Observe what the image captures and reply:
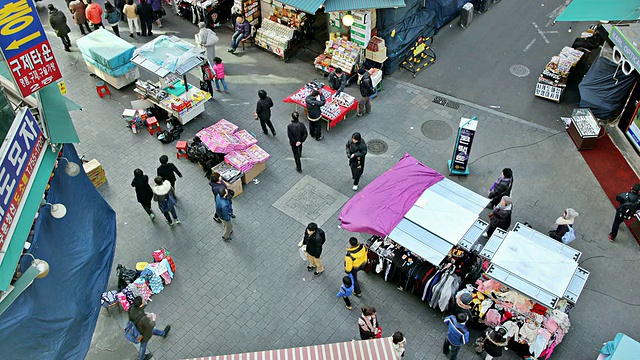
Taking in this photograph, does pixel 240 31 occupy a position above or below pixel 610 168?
above

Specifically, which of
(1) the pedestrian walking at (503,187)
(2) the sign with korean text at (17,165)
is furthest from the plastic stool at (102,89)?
(1) the pedestrian walking at (503,187)

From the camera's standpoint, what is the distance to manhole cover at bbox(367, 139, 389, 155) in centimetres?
1632

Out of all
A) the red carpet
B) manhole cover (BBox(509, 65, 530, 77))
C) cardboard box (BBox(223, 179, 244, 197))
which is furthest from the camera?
manhole cover (BBox(509, 65, 530, 77))

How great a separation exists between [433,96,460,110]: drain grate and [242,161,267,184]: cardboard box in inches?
256

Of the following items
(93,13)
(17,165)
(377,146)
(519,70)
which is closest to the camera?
(17,165)

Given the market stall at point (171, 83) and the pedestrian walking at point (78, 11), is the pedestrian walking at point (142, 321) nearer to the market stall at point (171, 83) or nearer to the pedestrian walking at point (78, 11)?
the market stall at point (171, 83)

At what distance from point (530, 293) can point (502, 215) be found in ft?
8.46

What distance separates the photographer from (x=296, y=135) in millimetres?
14914

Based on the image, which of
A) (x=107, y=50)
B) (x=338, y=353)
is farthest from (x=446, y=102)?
(x=107, y=50)

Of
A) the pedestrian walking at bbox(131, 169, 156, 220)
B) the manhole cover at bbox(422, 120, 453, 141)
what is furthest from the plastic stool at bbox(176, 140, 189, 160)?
the manhole cover at bbox(422, 120, 453, 141)

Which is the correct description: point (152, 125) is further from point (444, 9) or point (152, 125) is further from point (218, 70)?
point (444, 9)

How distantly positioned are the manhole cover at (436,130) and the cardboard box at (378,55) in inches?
112

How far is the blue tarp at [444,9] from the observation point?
796 inches

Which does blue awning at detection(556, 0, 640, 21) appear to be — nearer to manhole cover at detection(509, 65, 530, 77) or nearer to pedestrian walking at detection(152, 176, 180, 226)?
manhole cover at detection(509, 65, 530, 77)
